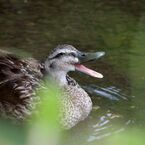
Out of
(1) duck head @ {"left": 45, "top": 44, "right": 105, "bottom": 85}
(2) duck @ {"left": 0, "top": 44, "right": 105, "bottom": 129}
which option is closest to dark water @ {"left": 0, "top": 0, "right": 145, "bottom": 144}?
(2) duck @ {"left": 0, "top": 44, "right": 105, "bottom": 129}

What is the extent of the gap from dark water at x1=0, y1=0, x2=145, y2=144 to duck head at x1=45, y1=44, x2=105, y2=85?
0.51 metres

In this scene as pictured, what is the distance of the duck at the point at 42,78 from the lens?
581cm

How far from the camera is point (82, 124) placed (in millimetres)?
6277

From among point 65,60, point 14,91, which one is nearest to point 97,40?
point 65,60

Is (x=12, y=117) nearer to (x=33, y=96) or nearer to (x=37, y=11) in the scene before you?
(x=33, y=96)

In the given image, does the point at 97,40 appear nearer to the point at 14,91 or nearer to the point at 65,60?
the point at 65,60

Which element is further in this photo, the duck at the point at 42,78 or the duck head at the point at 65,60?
the duck head at the point at 65,60

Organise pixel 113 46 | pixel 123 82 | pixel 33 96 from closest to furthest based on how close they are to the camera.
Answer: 1. pixel 33 96
2. pixel 123 82
3. pixel 113 46

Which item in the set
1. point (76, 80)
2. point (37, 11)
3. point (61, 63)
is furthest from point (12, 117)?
point (37, 11)

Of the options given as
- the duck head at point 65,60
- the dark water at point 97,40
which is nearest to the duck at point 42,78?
the duck head at point 65,60

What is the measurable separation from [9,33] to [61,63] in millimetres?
2421

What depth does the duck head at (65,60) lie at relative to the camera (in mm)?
6094

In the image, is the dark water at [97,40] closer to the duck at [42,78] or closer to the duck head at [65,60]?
the duck at [42,78]

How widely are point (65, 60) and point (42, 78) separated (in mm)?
342
